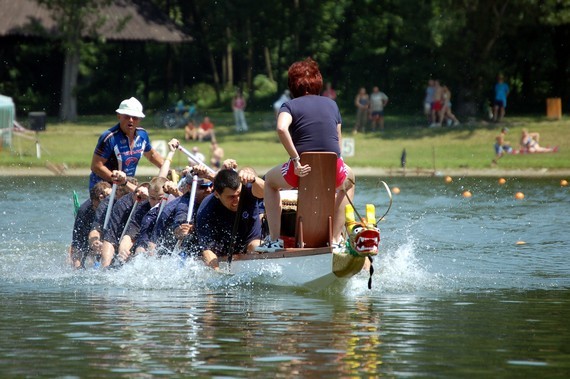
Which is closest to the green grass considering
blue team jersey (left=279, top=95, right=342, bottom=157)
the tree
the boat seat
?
the tree

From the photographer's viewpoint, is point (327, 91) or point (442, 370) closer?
point (442, 370)

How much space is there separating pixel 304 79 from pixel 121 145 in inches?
129

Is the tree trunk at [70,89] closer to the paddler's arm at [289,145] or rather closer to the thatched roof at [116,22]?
the thatched roof at [116,22]

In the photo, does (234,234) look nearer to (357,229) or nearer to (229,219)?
(229,219)

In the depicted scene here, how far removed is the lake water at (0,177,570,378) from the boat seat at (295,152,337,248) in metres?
0.55

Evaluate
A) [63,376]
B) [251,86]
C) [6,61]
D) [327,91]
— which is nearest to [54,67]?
[6,61]

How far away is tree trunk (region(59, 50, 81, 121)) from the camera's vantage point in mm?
43906

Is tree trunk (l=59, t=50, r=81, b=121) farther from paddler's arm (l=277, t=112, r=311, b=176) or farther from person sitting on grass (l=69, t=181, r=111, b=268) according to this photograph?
paddler's arm (l=277, t=112, r=311, b=176)

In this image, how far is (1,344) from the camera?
31.2 feet

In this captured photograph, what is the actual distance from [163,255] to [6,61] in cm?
3376

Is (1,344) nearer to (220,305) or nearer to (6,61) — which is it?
(220,305)

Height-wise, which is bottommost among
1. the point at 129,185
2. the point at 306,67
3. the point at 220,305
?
the point at 220,305

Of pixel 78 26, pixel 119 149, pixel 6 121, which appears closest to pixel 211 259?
pixel 119 149

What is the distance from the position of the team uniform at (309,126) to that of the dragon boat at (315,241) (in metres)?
0.19
